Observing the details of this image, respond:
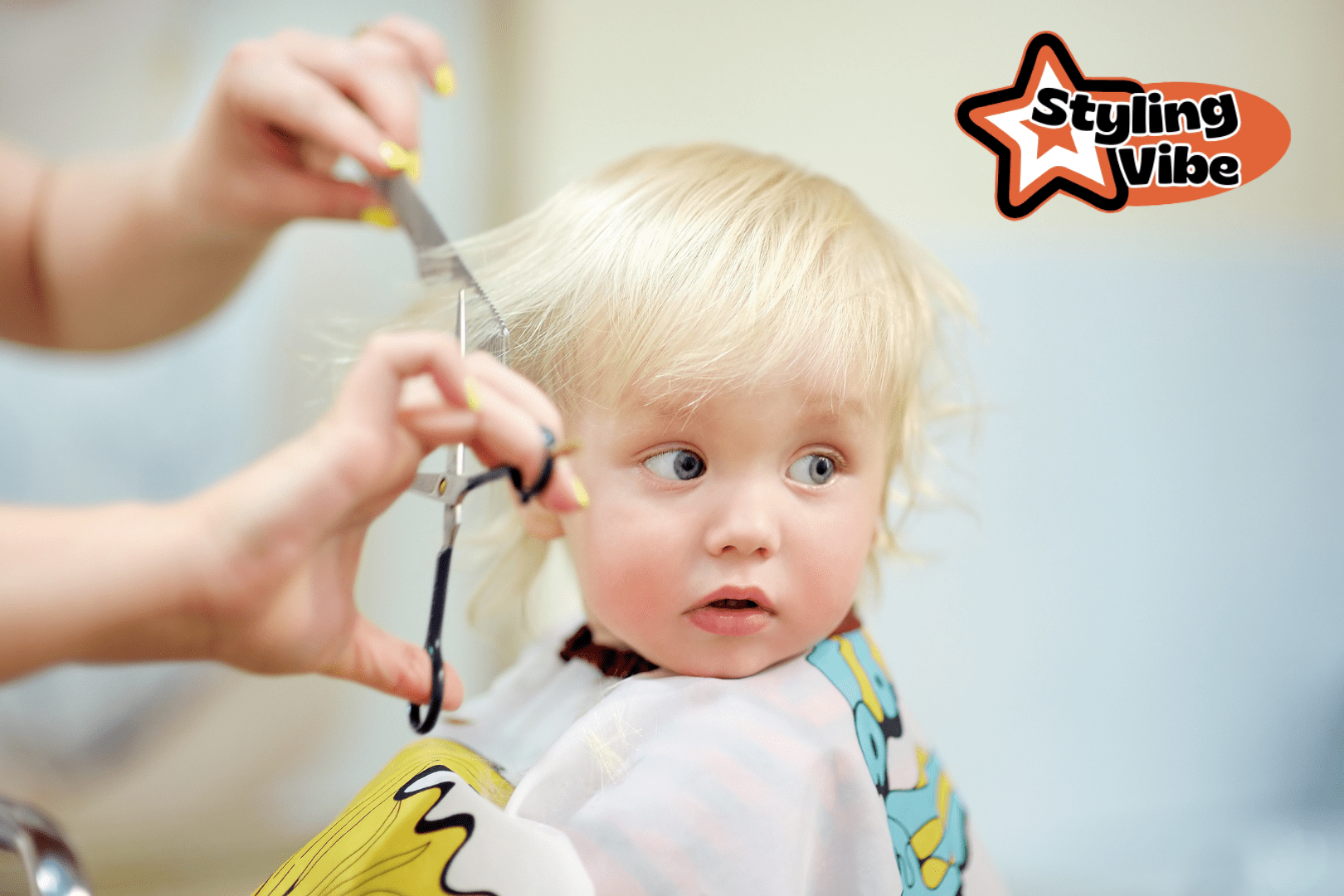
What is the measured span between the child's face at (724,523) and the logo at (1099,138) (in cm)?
30

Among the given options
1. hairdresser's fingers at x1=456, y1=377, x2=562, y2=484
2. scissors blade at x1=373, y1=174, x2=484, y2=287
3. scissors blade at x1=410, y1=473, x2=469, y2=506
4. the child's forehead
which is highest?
scissors blade at x1=373, y1=174, x2=484, y2=287

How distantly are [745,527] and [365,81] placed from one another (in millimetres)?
298

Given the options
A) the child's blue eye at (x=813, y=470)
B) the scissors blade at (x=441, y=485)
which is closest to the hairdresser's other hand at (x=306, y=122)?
the scissors blade at (x=441, y=485)

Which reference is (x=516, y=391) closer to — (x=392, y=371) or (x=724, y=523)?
(x=392, y=371)

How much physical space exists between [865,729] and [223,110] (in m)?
0.50

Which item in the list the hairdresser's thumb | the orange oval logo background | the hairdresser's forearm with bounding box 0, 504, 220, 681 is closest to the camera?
the hairdresser's forearm with bounding box 0, 504, 220, 681

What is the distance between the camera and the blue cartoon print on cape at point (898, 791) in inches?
22.2

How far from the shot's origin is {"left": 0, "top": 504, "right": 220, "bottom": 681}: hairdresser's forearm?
0.97ft

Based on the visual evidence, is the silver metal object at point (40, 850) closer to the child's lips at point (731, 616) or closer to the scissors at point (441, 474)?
the scissors at point (441, 474)

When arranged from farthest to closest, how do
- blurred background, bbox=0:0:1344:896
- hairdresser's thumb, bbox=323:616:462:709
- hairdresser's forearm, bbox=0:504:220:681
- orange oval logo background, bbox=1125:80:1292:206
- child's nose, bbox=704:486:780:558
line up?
blurred background, bbox=0:0:1344:896, orange oval logo background, bbox=1125:80:1292:206, child's nose, bbox=704:486:780:558, hairdresser's thumb, bbox=323:616:462:709, hairdresser's forearm, bbox=0:504:220:681

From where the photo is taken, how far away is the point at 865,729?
0.58m

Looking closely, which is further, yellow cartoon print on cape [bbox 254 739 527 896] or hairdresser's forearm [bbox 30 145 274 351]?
hairdresser's forearm [bbox 30 145 274 351]

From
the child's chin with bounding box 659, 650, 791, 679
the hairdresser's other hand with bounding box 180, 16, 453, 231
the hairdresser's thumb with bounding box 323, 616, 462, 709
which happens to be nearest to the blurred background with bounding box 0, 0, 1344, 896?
the hairdresser's other hand with bounding box 180, 16, 453, 231

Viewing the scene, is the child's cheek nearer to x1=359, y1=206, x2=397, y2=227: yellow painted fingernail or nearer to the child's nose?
the child's nose
